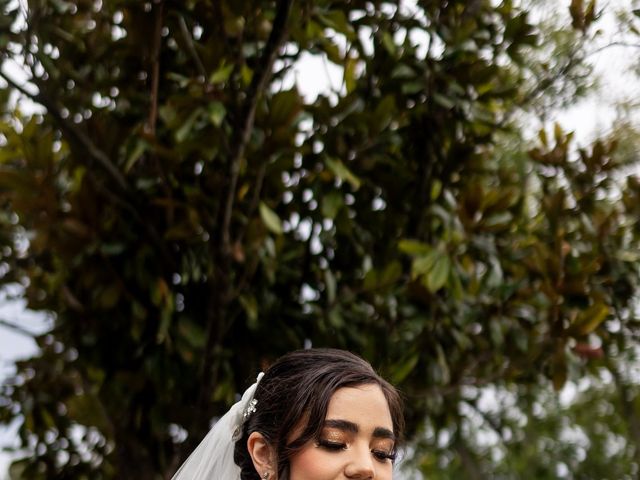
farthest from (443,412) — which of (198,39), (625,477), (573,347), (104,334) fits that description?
(625,477)

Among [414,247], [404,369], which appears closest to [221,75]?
[414,247]

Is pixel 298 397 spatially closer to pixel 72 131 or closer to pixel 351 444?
pixel 351 444

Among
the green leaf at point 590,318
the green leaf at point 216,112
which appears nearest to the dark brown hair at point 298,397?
the green leaf at point 216,112

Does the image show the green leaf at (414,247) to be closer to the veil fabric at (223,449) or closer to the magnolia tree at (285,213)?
the magnolia tree at (285,213)

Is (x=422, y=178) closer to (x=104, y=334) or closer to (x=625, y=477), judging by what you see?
(x=104, y=334)

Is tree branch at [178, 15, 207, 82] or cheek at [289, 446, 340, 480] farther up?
tree branch at [178, 15, 207, 82]

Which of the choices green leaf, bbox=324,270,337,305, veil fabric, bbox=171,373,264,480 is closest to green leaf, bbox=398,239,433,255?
green leaf, bbox=324,270,337,305

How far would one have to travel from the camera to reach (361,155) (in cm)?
470

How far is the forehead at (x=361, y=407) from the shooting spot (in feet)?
8.43

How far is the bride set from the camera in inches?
99.4

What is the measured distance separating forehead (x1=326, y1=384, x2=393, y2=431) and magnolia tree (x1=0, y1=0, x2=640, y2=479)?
5.71 feet

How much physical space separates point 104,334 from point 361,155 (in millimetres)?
1399

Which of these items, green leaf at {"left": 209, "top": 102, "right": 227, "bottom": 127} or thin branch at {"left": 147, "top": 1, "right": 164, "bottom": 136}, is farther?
thin branch at {"left": 147, "top": 1, "right": 164, "bottom": 136}

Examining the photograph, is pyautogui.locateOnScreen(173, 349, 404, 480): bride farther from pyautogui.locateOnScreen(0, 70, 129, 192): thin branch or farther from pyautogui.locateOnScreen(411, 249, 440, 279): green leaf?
pyautogui.locateOnScreen(0, 70, 129, 192): thin branch
